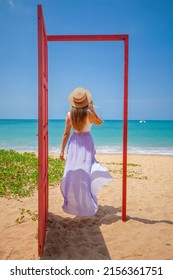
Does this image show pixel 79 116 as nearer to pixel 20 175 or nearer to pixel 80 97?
pixel 80 97

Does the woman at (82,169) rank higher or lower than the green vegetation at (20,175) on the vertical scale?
higher

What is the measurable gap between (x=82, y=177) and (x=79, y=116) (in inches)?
33.6

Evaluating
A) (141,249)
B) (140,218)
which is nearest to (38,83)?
(141,249)

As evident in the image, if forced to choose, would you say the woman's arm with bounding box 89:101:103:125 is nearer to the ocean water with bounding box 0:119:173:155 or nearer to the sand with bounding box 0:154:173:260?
the sand with bounding box 0:154:173:260

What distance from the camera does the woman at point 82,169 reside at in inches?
139

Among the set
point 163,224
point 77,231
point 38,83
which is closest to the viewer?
point 38,83

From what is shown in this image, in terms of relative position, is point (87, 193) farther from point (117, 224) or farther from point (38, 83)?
point (38, 83)

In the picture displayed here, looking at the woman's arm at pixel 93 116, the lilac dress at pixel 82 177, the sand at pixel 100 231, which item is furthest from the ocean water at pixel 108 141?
the woman's arm at pixel 93 116

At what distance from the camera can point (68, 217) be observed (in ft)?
14.2

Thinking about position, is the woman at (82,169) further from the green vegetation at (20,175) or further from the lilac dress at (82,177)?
the green vegetation at (20,175)

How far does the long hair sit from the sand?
62.5 inches

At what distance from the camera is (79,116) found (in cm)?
348

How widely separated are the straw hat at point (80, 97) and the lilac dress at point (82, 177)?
0.29 metres
